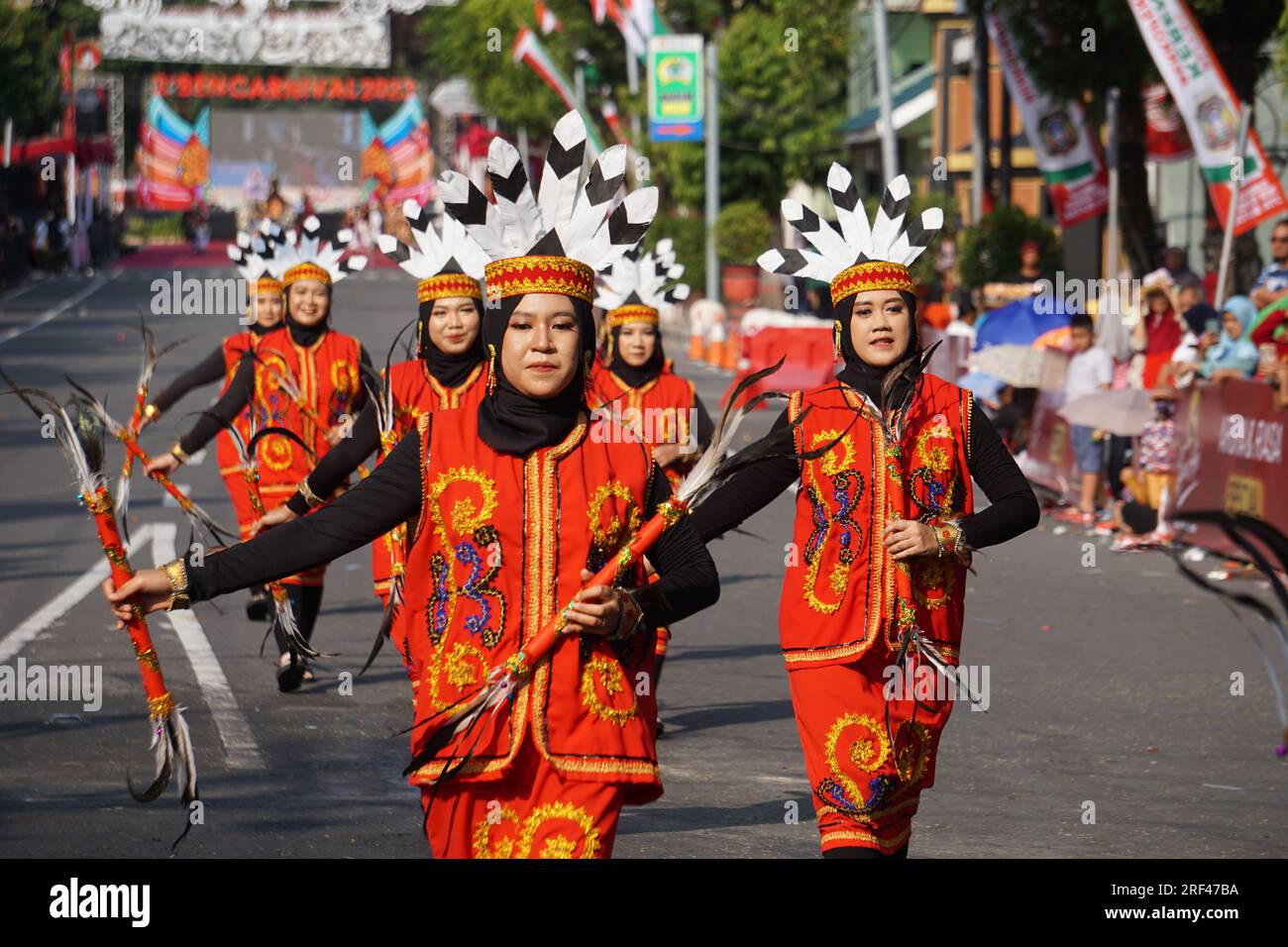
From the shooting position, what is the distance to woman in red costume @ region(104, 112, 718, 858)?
14.4ft

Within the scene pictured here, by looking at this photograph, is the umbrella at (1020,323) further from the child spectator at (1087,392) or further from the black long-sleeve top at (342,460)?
the black long-sleeve top at (342,460)

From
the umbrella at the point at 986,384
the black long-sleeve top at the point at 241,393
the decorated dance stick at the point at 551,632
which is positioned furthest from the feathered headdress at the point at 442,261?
the umbrella at the point at 986,384

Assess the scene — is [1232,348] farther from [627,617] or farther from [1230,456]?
[627,617]

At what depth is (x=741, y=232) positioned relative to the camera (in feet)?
134

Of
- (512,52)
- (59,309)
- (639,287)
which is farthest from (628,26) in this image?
(639,287)

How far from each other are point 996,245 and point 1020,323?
28.7ft

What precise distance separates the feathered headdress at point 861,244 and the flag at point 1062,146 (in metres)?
17.1

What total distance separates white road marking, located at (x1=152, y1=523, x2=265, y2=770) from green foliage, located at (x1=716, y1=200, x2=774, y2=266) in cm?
2967

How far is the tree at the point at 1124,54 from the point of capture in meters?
20.8

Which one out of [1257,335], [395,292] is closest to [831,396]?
[1257,335]

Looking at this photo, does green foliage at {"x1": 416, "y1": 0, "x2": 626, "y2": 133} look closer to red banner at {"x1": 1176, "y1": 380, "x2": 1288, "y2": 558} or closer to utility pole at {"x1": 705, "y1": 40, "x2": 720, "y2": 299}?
utility pole at {"x1": 705, "y1": 40, "x2": 720, "y2": 299}

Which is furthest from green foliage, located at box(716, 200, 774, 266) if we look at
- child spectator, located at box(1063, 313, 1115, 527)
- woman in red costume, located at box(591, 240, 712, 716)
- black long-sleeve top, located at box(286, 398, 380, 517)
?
black long-sleeve top, located at box(286, 398, 380, 517)
